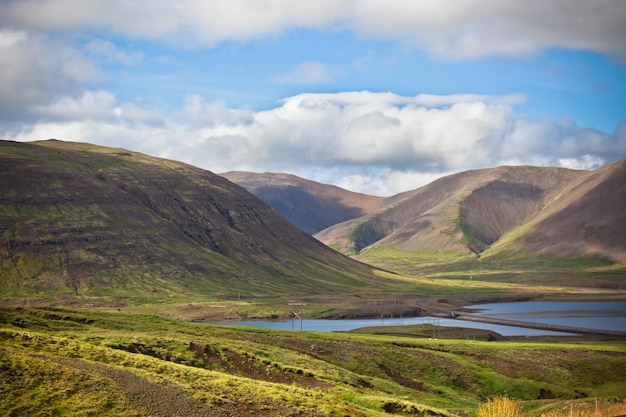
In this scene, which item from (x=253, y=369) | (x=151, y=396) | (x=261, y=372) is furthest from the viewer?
(x=253, y=369)

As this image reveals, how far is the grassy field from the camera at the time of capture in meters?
39.7

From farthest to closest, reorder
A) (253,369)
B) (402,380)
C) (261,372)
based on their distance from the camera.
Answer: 1. (402,380)
2. (253,369)
3. (261,372)

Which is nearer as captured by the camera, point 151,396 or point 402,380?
point 151,396

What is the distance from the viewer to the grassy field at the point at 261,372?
39.7m

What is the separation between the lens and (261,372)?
226 ft

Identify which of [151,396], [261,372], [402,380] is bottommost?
[402,380]

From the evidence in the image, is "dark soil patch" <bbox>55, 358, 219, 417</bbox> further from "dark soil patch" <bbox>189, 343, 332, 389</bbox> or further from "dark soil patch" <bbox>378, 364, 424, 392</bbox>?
"dark soil patch" <bbox>378, 364, 424, 392</bbox>

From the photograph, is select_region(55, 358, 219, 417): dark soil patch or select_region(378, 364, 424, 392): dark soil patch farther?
select_region(378, 364, 424, 392): dark soil patch

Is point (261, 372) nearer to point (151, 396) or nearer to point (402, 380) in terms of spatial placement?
point (402, 380)

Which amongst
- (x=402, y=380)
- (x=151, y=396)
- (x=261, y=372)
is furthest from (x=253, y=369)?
(x=151, y=396)

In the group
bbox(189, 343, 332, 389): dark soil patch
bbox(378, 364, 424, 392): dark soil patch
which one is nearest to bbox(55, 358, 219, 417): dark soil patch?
bbox(189, 343, 332, 389): dark soil patch

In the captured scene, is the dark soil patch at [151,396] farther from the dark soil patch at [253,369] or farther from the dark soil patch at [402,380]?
the dark soil patch at [402,380]

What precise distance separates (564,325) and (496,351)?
93.7 meters

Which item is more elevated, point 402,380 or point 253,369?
point 253,369
